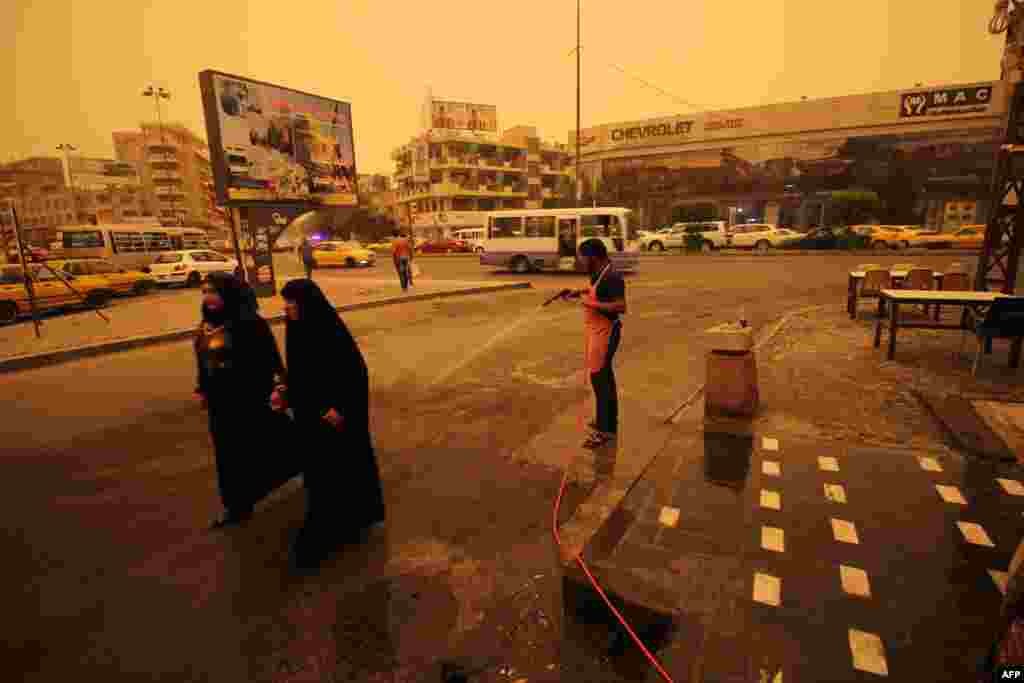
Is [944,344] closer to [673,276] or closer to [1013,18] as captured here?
[1013,18]

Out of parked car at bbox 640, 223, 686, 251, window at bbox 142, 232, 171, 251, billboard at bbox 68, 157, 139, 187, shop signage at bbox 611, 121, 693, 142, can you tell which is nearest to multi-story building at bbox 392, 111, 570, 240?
shop signage at bbox 611, 121, 693, 142

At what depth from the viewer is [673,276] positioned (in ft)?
56.4

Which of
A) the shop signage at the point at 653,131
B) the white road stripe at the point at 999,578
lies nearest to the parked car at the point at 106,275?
the white road stripe at the point at 999,578

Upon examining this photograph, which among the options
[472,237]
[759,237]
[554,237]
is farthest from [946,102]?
[554,237]

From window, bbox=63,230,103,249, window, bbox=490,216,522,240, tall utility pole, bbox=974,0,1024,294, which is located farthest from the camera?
window, bbox=63,230,103,249

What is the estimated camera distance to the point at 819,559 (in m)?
2.64

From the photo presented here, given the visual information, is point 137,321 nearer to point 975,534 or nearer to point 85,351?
point 85,351

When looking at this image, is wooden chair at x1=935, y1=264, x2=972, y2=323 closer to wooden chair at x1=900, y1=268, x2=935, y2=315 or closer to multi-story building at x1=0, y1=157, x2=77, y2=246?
wooden chair at x1=900, y1=268, x2=935, y2=315

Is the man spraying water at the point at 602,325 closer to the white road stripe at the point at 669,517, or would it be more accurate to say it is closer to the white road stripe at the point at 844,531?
the white road stripe at the point at 669,517

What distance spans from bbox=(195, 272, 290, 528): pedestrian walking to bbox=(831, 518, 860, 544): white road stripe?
349 centimetres

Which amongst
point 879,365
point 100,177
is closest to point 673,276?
point 879,365

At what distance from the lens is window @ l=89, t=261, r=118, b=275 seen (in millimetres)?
15602

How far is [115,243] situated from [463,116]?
46.4 meters

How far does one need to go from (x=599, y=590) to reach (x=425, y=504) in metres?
1.45
